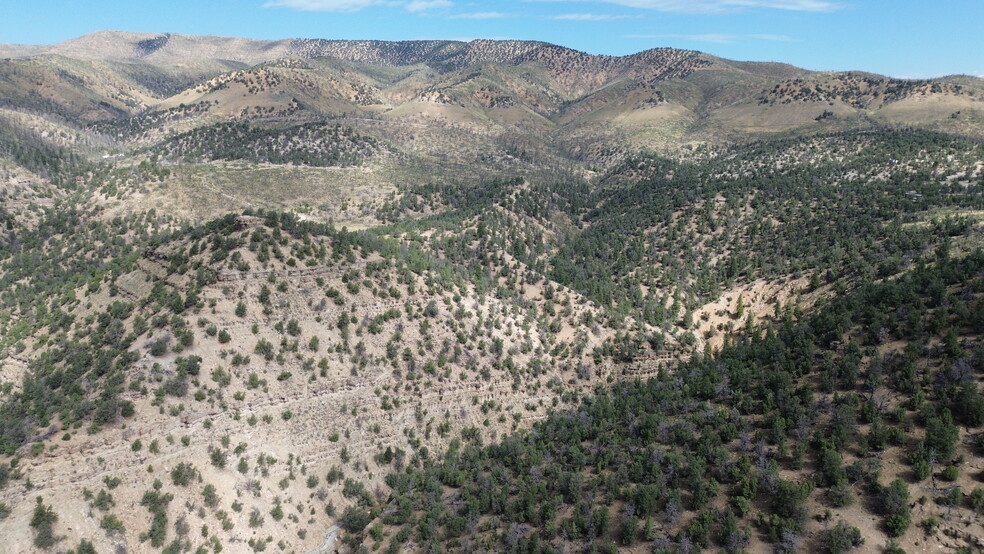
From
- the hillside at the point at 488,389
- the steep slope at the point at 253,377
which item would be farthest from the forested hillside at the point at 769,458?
the steep slope at the point at 253,377

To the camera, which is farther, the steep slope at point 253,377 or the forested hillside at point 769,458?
the steep slope at point 253,377

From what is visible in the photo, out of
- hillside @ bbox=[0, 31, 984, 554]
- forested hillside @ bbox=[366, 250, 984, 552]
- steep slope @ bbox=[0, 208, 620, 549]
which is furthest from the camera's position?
steep slope @ bbox=[0, 208, 620, 549]

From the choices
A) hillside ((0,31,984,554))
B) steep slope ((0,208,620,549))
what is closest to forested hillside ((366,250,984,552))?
hillside ((0,31,984,554))

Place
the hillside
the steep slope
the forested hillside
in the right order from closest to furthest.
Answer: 1. the forested hillside
2. the hillside
3. the steep slope

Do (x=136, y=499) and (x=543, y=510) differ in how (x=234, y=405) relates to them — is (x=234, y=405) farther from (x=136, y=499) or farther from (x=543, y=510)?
(x=543, y=510)

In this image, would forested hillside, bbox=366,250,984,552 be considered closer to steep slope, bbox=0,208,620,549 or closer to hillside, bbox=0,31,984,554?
hillside, bbox=0,31,984,554

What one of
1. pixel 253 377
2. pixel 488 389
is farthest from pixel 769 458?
pixel 253 377

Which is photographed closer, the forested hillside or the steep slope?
the forested hillside

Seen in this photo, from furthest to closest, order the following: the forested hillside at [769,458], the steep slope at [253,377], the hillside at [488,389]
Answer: the steep slope at [253,377] → the hillside at [488,389] → the forested hillside at [769,458]

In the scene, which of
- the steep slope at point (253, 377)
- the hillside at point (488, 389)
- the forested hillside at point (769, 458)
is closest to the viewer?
the forested hillside at point (769, 458)

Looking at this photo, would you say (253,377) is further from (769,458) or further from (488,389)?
(769,458)

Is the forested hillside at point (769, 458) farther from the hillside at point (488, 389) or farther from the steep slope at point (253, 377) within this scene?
the steep slope at point (253, 377)
